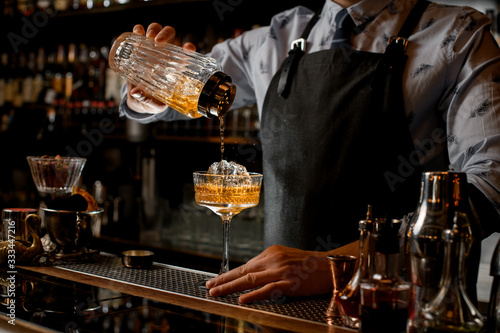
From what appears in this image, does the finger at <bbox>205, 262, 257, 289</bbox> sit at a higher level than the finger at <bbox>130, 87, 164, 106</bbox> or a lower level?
lower

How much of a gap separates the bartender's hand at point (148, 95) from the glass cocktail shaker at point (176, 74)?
43 mm

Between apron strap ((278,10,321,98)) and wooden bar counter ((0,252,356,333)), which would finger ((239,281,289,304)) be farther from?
apron strap ((278,10,321,98))

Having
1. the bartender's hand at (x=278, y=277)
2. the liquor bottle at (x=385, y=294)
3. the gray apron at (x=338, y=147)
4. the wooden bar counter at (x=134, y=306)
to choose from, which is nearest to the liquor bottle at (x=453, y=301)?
the liquor bottle at (x=385, y=294)

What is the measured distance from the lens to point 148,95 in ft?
5.25

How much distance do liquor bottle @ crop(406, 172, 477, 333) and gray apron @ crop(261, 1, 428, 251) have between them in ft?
2.32

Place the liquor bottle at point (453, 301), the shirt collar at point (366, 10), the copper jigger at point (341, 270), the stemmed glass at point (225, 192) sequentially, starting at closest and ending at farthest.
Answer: the liquor bottle at point (453, 301) < the copper jigger at point (341, 270) < the stemmed glass at point (225, 192) < the shirt collar at point (366, 10)

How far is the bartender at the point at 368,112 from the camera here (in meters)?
1.45

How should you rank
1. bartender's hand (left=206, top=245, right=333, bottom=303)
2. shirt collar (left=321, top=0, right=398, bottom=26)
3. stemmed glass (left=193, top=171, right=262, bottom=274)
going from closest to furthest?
bartender's hand (left=206, top=245, right=333, bottom=303) < stemmed glass (left=193, top=171, right=262, bottom=274) < shirt collar (left=321, top=0, right=398, bottom=26)

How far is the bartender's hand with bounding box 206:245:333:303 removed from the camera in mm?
1049

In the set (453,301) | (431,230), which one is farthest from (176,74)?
(453,301)

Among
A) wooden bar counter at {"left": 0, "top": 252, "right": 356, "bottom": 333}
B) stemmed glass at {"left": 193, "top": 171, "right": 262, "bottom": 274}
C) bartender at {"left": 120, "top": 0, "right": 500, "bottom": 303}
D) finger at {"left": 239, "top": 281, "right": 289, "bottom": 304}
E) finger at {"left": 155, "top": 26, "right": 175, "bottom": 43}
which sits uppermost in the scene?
finger at {"left": 155, "top": 26, "right": 175, "bottom": 43}

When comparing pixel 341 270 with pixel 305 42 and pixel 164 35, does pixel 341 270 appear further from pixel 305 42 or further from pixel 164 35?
pixel 305 42

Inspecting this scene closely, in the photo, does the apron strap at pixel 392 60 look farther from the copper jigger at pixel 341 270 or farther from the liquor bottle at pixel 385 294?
the liquor bottle at pixel 385 294

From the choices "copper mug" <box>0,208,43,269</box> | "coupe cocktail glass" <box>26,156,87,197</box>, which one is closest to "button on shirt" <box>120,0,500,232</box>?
"coupe cocktail glass" <box>26,156,87,197</box>
